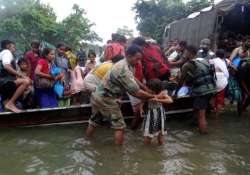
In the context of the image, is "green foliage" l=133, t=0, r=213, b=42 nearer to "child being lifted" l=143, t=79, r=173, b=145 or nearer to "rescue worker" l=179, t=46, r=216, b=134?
"rescue worker" l=179, t=46, r=216, b=134

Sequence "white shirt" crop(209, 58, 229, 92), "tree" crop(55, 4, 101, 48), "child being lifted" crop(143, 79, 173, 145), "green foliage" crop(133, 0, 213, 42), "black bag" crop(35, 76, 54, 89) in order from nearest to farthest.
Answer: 1. "child being lifted" crop(143, 79, 173, 145)
2. "black bag" crop(35, 76, 54, 89)
3. "white shirt" crop(209, 58, 229, 92)
4. "green foliage" crop(133, 0, 213, 42)
5. "tree" crop(55, 4, 101, 48)

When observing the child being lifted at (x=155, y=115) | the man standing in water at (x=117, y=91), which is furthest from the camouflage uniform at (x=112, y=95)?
the child being lifted at (x=155, y=115)

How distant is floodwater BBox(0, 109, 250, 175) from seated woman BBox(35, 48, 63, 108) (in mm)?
565

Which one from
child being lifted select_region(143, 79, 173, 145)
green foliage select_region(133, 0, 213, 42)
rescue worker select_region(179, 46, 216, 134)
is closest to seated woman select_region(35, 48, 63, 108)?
child being lifted select_region(143, 79, 173, 145)

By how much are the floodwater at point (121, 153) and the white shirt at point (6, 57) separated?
4.28ft

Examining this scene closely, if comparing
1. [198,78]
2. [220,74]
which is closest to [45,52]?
[198,78]

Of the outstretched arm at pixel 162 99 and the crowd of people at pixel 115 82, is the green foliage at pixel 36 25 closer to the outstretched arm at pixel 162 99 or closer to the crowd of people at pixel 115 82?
the crowd of people at pixel 115 82

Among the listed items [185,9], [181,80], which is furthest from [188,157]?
[185,9]

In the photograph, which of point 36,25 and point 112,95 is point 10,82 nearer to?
point 112,95

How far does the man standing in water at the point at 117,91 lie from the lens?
19.1ft

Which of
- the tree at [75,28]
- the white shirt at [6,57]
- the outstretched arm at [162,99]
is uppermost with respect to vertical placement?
the tree at [75,28]

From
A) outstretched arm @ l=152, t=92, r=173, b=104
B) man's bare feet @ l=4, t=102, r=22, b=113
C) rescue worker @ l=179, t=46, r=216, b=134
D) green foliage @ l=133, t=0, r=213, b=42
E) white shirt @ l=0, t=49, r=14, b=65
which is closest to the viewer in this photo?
outstretched arm @ l=152, t=92, r=173, b=104

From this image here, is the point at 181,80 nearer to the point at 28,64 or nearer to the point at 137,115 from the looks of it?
the point at 137,115

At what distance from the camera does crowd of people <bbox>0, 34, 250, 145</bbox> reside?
625 centimetres
